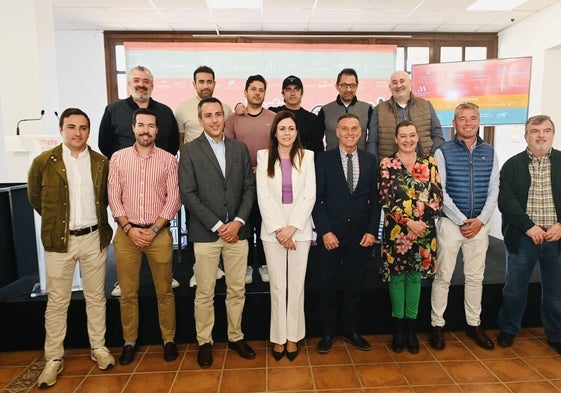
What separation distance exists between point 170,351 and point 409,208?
197 cm

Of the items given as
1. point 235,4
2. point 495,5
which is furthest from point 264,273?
point 495,5

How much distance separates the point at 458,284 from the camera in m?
3.17

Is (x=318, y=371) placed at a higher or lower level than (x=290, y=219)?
lower

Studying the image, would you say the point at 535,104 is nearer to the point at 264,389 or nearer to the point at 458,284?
the point at 458,284

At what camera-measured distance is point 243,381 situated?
8.25ft

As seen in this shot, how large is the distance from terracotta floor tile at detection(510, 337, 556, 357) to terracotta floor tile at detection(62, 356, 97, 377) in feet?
10.1

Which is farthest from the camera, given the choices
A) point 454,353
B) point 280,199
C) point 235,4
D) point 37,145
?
point 235,4

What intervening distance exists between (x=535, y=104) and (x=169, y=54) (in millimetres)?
5745

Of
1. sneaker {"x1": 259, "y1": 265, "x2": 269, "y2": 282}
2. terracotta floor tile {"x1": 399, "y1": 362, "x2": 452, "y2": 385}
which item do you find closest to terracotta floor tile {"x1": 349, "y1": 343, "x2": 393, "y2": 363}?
terracotta floor tile {"x1": 399, "y1": 362, "x2": 452, "y2": 385}

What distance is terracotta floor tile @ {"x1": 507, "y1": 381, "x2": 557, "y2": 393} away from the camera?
2.39 m

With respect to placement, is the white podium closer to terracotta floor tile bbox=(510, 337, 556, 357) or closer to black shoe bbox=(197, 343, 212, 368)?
black shoe bbox=(197, 343, 212, 368)

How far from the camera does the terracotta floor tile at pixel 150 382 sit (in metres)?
2.45

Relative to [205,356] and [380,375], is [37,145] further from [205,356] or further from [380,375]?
[380,375]

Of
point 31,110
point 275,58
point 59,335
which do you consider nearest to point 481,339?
point 59,335
